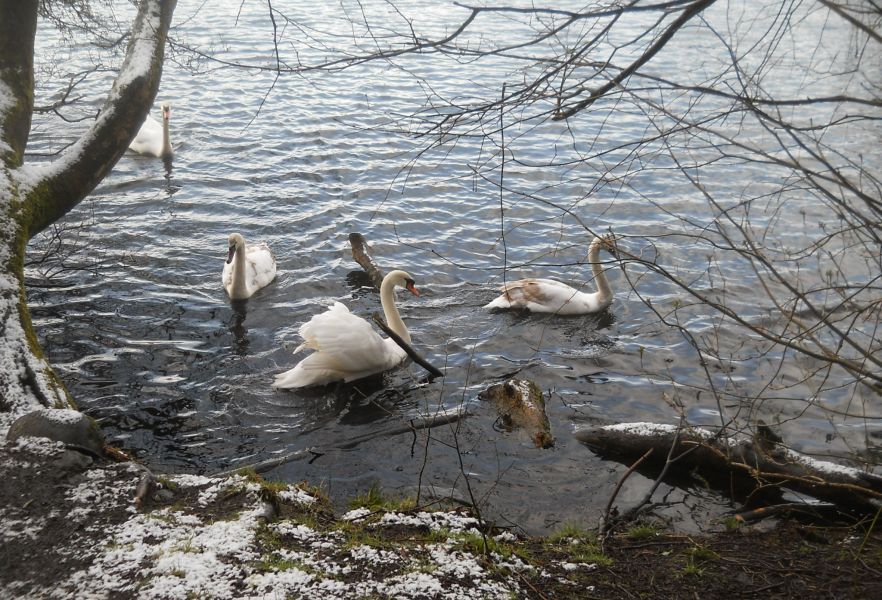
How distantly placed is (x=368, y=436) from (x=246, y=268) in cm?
314

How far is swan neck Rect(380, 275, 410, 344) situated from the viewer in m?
7.69

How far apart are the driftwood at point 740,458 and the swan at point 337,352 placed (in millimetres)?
2145

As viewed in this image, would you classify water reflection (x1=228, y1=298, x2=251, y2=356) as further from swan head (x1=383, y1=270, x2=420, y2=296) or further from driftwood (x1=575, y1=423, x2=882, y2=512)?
driftwood (x1=575, y1=423, x2=882, y2=512)

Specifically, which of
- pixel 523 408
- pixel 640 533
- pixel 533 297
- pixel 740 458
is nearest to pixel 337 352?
pixel 523 408

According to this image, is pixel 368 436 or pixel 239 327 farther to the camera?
pixel 239 327

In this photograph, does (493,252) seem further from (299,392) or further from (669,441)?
(669,441)

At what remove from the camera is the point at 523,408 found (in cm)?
639

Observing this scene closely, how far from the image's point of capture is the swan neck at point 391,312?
7.69 metres

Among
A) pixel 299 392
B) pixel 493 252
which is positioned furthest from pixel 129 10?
pixel 299 392

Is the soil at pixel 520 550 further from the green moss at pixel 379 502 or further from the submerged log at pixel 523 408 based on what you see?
the submerged log at pixel 523 408

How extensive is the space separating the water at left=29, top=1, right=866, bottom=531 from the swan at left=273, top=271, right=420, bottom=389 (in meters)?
0.15

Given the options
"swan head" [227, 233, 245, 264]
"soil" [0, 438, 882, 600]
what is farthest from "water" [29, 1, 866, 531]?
"soil" [0, 438, 882, 600]

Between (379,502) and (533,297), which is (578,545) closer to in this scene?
(379,502)

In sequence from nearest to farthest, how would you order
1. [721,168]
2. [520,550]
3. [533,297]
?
[520,550] < [533,297] < [721,168]
